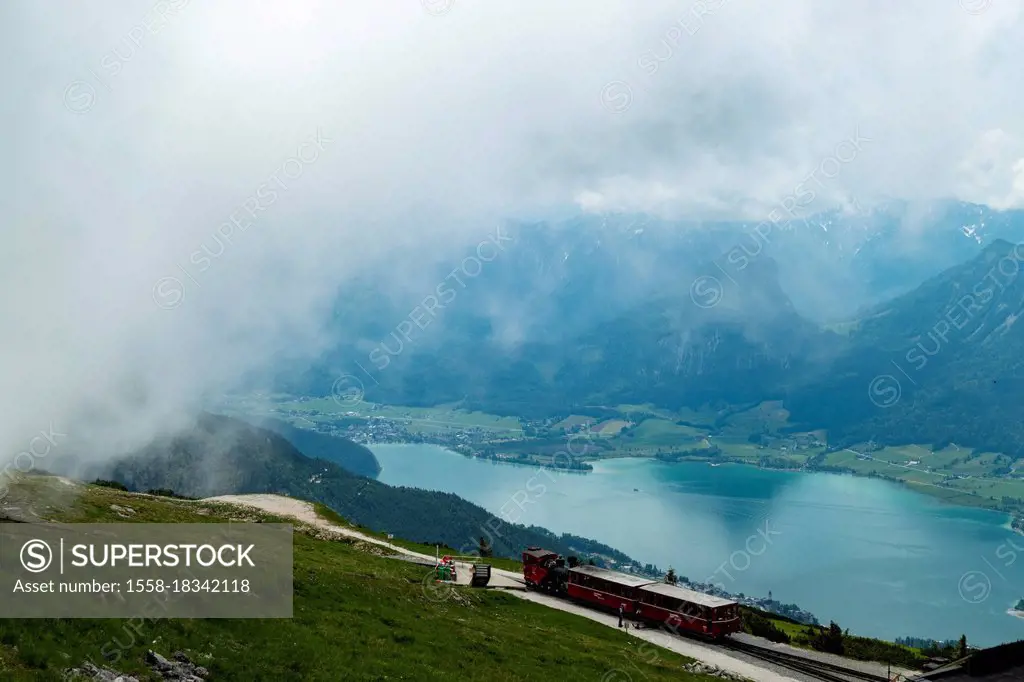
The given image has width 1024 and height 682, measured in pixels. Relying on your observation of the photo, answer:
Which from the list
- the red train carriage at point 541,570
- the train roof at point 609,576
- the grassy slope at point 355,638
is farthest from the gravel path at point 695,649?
the grassy slope at point 355,638

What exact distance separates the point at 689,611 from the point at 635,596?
4.28 metres

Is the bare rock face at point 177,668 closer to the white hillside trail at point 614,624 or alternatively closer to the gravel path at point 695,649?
the white hillside trail at point 614,624

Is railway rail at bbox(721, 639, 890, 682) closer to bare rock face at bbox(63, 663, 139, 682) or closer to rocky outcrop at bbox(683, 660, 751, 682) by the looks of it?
rocky outcrop at bbox(683, 660, 751, 682)

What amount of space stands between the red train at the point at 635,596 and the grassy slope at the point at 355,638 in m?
5.79

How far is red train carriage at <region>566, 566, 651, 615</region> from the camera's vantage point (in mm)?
50969

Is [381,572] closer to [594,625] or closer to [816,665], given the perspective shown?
[594,625]

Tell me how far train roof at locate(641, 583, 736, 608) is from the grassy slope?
6838 mm

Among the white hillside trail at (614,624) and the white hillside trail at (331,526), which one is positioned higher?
the white hillside trail at (331,526)

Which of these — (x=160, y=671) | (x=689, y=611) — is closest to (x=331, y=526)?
(x=689, y=611)

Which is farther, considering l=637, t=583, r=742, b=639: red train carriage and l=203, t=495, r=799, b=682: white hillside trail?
l=637, t=583, r=742, b=639: red train carriage

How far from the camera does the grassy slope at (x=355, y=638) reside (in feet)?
61.9

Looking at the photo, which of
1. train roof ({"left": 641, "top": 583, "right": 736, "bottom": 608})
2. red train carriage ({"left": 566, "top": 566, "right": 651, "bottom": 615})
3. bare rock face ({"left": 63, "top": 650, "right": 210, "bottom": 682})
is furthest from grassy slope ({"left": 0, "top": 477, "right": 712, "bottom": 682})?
train roof ({"left": 641, "top": 583, "right": 736, "bottom": 608})

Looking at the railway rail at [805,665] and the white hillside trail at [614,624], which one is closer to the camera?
the white hillside trail at [614,624]

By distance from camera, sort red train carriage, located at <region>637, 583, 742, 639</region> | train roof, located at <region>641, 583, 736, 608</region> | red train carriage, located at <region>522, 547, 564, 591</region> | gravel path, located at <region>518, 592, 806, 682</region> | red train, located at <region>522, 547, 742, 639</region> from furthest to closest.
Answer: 1. red train carriage, located at <region>522, 547, 564, 591</region>
2. train roof, located at <region>641, 583, 736, 608</region>
3. red train, located at <region>522, 547, 742, 639</region>
4. red train carriage, located at <region>637, 583, 742, 639</region>
5. gravel path, located at <region>518, 592, 806, 682</region>
